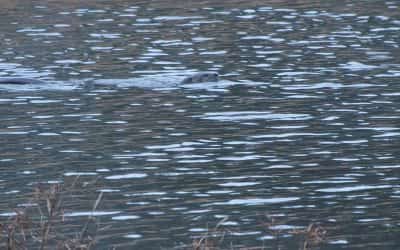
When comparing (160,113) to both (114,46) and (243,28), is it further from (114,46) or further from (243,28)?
(243,28)

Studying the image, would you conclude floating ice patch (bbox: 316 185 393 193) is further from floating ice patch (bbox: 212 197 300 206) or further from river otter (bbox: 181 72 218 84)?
river otter (bbox: 181 72 218 84)

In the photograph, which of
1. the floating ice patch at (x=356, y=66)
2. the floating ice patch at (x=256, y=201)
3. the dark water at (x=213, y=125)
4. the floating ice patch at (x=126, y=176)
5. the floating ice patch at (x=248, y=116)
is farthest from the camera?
the floating ice patch at (x=356, y=66)

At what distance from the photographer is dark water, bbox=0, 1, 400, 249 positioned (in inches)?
594

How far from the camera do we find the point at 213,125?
839 inches

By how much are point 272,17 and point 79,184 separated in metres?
22.5

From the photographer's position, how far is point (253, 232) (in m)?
14.2

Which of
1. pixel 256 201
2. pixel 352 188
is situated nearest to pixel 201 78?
pixel 352 188

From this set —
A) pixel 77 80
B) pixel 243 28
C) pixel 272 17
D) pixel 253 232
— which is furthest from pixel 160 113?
pixel 272 17

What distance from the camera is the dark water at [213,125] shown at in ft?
49.5

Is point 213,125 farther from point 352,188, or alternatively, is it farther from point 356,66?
point 356,66

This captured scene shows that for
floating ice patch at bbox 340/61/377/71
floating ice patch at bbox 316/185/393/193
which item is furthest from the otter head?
floating ice patch at bbox 316/185/393/193

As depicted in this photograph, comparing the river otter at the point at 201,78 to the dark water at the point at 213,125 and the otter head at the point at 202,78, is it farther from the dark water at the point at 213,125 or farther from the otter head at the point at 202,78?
the dark water at the point at 213,125

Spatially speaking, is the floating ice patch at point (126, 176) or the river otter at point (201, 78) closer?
the floating ice patch at point (126, 176)

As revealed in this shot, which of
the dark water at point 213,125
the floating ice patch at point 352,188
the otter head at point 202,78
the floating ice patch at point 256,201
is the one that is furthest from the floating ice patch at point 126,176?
the otter head at point 202,78
